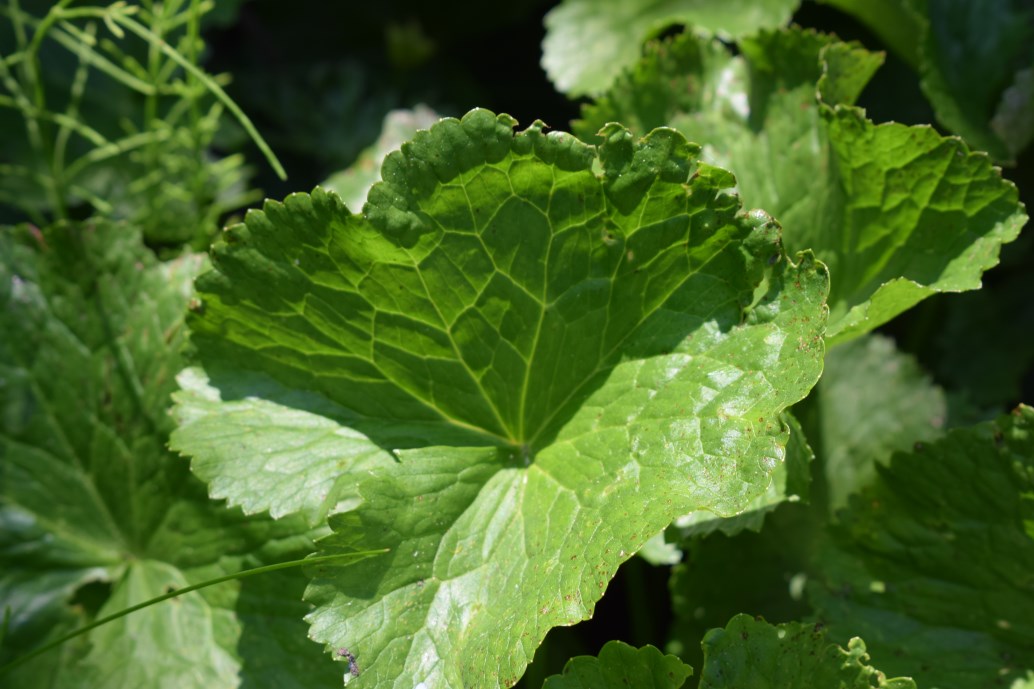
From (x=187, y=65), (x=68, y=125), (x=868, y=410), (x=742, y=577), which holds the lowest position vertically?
(x=742, y=577)

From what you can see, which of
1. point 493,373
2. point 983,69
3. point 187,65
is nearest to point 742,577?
point 493,373

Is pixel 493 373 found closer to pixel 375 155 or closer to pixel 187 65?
pixel 187 65

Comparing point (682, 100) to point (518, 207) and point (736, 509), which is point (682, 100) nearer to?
point (518, 207)

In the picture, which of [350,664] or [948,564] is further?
[948,564]

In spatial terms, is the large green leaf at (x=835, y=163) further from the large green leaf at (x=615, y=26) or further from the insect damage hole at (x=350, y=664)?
the insect damage hole at (x=350, y=664)

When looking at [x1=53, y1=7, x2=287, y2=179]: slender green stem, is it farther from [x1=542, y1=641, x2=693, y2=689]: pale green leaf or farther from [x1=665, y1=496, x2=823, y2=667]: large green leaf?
[x1=665, y1=496, x2=823, y2=667]: large green leaf

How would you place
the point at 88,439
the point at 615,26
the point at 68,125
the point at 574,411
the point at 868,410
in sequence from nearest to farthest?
the point at 574,411 < the point at 88,439 < the point at 868,410 < the point at 68,125 < the point at 615,26

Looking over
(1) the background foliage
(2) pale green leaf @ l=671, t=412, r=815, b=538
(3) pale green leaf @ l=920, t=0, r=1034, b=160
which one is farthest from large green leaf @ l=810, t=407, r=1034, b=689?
(3) pale green leaf @ l=920, t=0, r=1034, b=160
